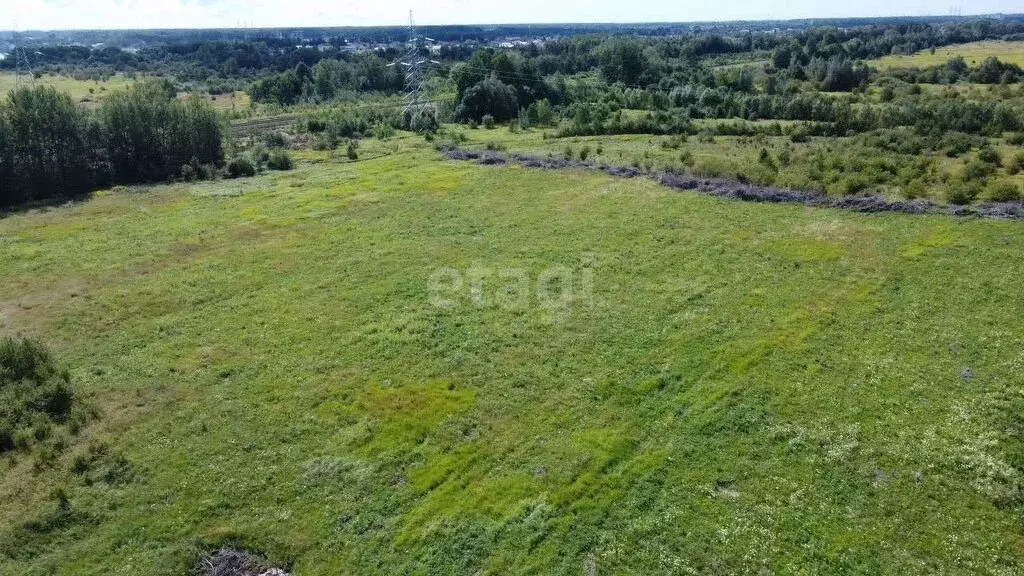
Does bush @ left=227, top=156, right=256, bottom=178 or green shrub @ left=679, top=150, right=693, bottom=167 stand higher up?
green shrub @ left=679, top=150, right=693, bottom=167

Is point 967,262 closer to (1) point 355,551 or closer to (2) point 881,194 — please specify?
(2) point 881,194

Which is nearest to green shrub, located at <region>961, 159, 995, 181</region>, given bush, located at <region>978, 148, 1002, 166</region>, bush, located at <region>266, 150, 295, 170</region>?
bush, located at <region>978, 148, 1002, 166</region>

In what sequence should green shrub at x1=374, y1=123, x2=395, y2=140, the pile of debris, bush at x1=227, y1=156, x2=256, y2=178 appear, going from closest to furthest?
the pile of debris
bush at x1=227, y1=156, x2=256, y2=178
green shrub at x1=374, y1=123, x2=395, y2=140

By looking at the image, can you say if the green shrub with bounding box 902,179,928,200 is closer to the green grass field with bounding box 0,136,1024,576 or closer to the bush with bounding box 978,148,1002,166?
the green grass field with bounding box 0,136,1024,576

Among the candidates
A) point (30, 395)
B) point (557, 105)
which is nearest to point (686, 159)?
point (30, 395)

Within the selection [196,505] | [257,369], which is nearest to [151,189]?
[257,369]

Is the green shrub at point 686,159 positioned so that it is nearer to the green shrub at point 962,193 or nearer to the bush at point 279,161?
the green shrub at point 962,193
